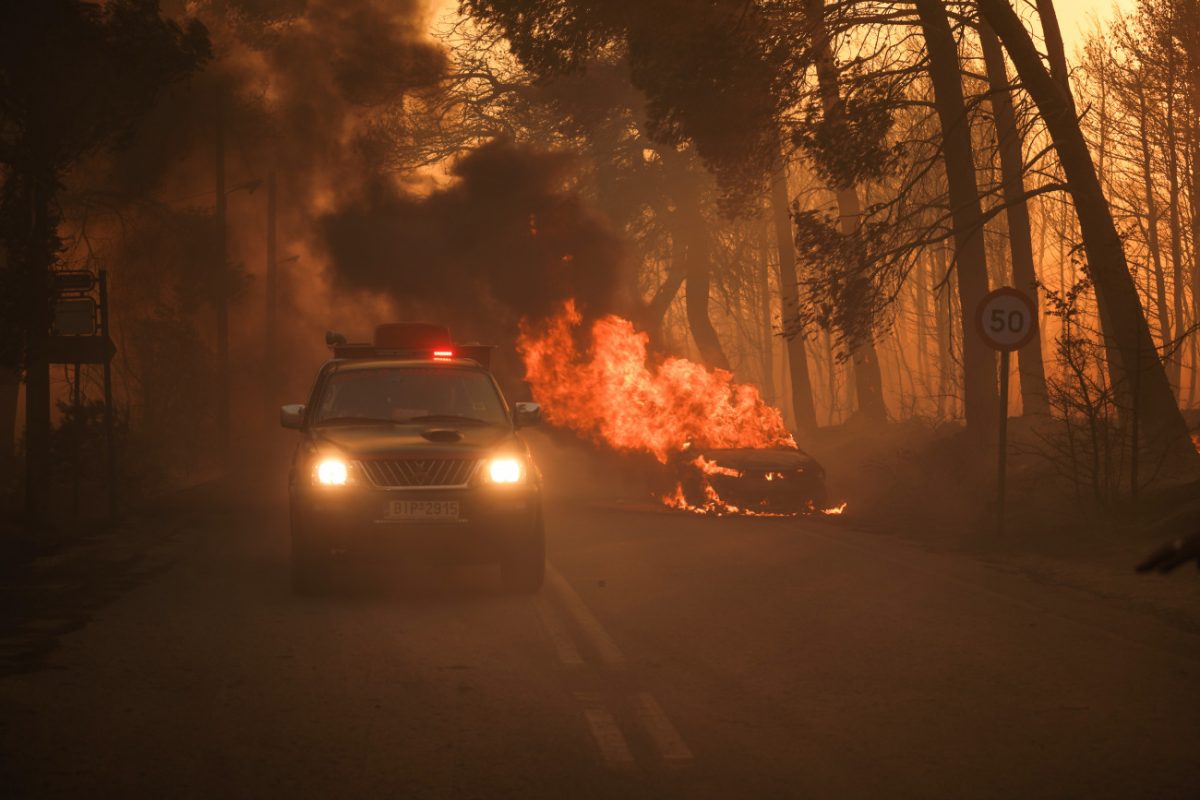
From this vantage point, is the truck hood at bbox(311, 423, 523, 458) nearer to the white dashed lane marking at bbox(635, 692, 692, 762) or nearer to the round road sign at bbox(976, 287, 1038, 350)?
the white dashed lane marking at bbox(635, 692, 692, 762)

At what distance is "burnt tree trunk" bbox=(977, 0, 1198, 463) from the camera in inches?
712

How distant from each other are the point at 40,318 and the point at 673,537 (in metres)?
9.09

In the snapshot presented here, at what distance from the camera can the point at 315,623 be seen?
10.4 meters

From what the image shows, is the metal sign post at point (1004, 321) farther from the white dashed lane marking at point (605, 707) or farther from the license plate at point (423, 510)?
the license plate at point (423, 510)

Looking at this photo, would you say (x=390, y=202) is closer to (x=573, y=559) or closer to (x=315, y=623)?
(x=573, y=559)

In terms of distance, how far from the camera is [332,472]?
11594mm

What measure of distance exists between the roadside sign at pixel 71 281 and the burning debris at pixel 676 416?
8626mm

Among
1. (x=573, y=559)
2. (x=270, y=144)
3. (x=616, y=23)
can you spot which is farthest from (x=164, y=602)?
(x=270, y=144)

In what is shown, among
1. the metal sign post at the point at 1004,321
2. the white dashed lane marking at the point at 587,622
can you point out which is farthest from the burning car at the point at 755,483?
the white dashed lane marking at the point at 587,622

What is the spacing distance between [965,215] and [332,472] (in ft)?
48.1

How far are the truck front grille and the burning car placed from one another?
8.64 meters

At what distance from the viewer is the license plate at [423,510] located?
11.5m

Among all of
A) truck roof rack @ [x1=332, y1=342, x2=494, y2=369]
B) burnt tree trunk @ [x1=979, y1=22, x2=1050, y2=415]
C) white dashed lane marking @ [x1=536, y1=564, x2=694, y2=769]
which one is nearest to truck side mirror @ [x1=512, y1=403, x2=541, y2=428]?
truck roof rack @ [x1=332, y1=342, x2=494, y2=369]

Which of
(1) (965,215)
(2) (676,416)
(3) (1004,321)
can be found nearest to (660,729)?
(3) (1004,321)
